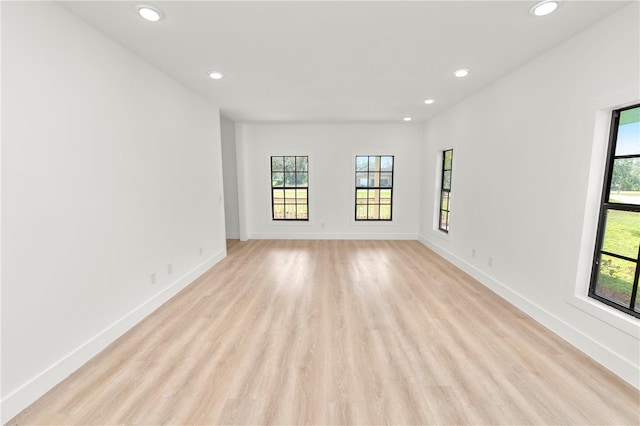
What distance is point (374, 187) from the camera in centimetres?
625

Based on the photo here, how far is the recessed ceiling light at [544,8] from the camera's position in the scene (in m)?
1.83

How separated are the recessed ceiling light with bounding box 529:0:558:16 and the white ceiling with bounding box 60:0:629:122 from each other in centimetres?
5

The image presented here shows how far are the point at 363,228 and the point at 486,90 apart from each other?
364 cm

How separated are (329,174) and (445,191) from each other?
248 cm

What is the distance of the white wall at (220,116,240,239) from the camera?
6.10 meters

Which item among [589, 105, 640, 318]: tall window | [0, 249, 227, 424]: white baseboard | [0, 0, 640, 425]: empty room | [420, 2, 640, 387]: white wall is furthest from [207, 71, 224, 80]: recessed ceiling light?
[589, 105, 640, 318]: tall window

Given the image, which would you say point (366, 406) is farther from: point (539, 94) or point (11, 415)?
point (539, 94)

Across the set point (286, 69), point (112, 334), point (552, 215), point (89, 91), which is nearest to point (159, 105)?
point (89, 91)

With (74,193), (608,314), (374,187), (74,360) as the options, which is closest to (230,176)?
(374,187)

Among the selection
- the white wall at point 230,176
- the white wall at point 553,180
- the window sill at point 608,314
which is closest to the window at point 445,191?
the white wall at point 553,180

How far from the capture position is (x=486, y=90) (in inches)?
137

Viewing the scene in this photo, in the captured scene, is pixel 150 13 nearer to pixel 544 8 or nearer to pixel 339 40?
pixel 339 40

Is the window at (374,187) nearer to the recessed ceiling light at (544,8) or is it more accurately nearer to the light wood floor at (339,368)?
the light wood floor at (339,368)

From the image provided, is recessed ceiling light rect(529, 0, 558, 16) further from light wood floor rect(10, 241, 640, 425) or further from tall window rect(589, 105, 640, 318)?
light wood floor rect(10, 241, 640, 425)
